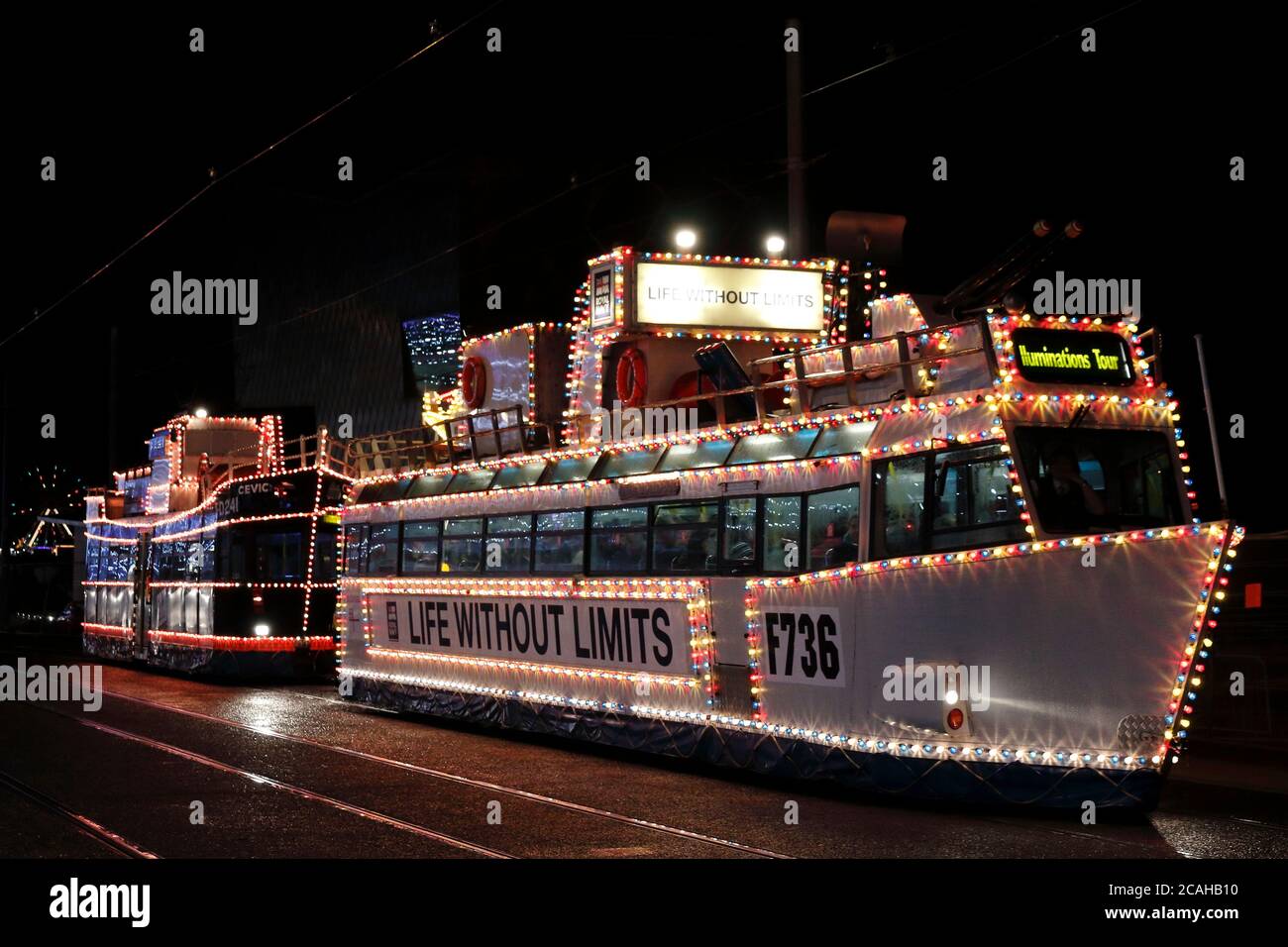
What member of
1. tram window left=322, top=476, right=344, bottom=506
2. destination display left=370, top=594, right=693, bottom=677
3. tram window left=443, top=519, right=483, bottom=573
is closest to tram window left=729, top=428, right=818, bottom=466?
destination display left=370, top=594, right=693, bottom=677

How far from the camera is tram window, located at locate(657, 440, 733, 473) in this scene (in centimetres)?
1507

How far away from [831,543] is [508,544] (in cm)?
591

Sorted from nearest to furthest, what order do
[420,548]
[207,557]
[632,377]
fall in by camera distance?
[632,377] < [420,548] < [207,557]

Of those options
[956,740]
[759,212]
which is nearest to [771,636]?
[956,740]

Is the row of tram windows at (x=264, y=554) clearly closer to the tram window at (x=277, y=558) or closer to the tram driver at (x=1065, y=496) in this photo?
the tram window at (x=277, y=558)

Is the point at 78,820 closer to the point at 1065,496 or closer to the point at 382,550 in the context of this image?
the point at 1065,496

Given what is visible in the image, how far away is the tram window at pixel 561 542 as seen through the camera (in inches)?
670

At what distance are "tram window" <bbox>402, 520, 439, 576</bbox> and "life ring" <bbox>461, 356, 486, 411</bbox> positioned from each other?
6.32 ft

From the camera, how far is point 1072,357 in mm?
12617

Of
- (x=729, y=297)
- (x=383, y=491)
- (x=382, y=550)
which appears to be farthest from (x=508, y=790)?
(x=383, y=491)

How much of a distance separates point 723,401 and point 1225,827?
6.11m

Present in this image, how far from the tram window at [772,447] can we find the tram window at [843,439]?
0.15 metres

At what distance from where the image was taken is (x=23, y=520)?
6147cm
